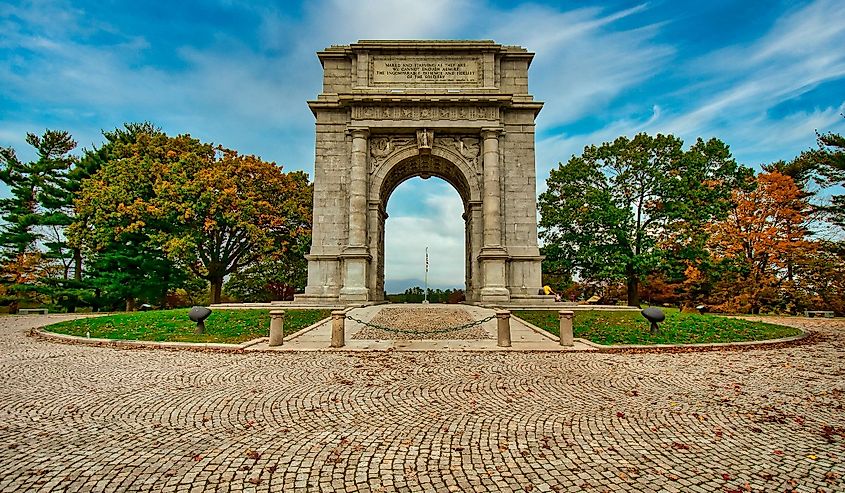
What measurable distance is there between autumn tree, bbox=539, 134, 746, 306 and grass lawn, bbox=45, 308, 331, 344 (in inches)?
767

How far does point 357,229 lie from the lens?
83.6 feet

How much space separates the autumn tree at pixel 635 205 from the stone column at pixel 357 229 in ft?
47.4

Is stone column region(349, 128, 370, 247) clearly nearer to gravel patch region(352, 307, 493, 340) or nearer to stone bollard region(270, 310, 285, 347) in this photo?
gravel patch region(352, 307, 493, 340)

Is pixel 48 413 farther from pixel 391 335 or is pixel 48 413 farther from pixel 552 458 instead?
pixel 391 335

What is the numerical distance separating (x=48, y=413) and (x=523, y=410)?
6186 millimetres

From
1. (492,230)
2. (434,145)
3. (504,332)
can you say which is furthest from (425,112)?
(504,332)

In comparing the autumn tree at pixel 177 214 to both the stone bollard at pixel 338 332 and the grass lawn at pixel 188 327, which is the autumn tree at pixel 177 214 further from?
the stone bollard at pixel 338 332

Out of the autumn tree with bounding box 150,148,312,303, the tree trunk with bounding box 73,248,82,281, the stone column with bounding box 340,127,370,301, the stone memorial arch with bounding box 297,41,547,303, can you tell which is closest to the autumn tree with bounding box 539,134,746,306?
the stone memorial arch with bounding box 297,41,547,303

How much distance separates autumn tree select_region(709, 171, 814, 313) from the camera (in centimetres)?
2598

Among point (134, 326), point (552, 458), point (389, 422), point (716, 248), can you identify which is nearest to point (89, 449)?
point (389, 422)

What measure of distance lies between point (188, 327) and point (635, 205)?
94.8ft

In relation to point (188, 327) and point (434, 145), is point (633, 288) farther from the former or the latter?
point (188, 327)

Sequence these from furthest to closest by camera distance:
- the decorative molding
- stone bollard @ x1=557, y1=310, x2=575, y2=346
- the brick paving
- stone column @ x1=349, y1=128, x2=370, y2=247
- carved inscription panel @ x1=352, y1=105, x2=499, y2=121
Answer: the decorative molding → carved inscription panel @ x1=352, y1=105, x2=499, y2=121 → stone column @ x1=349, y1=128, x2=370, y2=247 → stone bollard @ x1=557, y1=310, x2=575, y2=346 → the brick paving

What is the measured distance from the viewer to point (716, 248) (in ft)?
91.8
